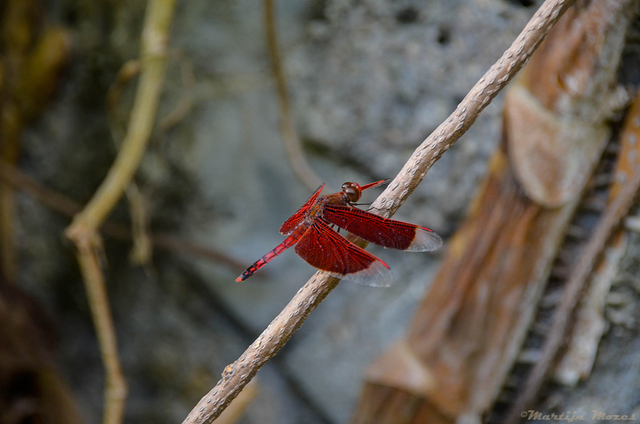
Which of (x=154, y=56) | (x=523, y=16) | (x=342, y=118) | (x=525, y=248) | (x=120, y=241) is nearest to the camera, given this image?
(x=525, y=248)

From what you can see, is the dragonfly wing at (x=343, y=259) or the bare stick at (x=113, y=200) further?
the bare stick at (x=113, y=200)

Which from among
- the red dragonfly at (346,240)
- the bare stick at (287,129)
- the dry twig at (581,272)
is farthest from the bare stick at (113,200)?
the dry twig at (581,272)

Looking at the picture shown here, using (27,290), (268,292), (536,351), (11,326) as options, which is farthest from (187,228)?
(536,351)

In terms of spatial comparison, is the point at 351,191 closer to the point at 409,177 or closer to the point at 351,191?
the point at 351,191

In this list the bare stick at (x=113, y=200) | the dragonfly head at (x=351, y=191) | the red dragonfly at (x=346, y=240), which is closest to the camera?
the red dragonfly at (x=346, y=240)

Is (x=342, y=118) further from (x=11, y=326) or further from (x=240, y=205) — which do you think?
(x=11, y=326)

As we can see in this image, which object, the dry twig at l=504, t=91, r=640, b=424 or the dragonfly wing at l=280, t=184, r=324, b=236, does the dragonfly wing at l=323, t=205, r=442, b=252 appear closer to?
the dragonfly wing at l=280, t=184, r=324, b=236

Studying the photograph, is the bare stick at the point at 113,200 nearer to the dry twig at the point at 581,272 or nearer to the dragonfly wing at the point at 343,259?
the dragonfly wing at the point at 343,259

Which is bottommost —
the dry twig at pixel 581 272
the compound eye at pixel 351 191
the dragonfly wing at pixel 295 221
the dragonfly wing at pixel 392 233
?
the dry twig at pixel 581 272
